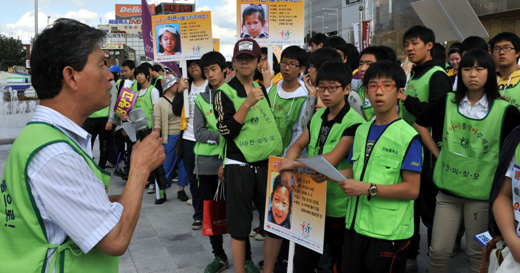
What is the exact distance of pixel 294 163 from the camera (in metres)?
2.76

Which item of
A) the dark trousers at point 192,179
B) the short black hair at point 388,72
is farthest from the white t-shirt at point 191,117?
the short black hair at point 388,72

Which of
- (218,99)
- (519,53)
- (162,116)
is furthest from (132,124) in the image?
(162,116)

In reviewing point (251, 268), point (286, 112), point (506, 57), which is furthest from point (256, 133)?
point (506, 57)

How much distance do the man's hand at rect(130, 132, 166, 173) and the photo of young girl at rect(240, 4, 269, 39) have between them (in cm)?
354

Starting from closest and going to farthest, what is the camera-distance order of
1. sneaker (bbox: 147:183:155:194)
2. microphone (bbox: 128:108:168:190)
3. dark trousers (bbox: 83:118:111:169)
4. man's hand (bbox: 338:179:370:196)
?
microphone (bbox: 128:108:168:190) < man's hand (bbox: 338:179:370:196) < sneaker (bbox: 147:183:155:194) < dark trousers (bbox: 83:118:111:169)

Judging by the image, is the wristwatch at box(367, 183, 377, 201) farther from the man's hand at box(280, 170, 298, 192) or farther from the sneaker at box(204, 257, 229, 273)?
the sneaker at box(204, 257, 229, 273)

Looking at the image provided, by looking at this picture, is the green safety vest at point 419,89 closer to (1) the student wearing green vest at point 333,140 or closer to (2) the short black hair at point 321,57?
(2) the short black hair at point 321,57

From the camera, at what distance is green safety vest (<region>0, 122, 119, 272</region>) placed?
1.48 meters

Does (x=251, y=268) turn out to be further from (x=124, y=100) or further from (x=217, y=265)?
(x=124, y=100)

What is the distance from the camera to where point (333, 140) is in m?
3.02

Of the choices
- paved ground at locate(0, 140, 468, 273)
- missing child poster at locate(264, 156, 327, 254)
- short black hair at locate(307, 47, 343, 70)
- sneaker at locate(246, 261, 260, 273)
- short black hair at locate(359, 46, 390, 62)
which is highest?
short black hair at locate(359, 46, 390, 62)

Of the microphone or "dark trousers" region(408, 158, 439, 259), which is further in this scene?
"dark trousers" region(408, 158, 439, 259)

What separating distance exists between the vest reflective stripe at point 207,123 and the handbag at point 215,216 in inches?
29.4

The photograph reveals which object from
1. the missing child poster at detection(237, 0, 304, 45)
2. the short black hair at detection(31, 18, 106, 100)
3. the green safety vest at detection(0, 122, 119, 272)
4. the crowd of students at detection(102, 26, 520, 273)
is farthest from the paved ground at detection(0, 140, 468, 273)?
the short black hair at detection(31, 18, 106, 100)
